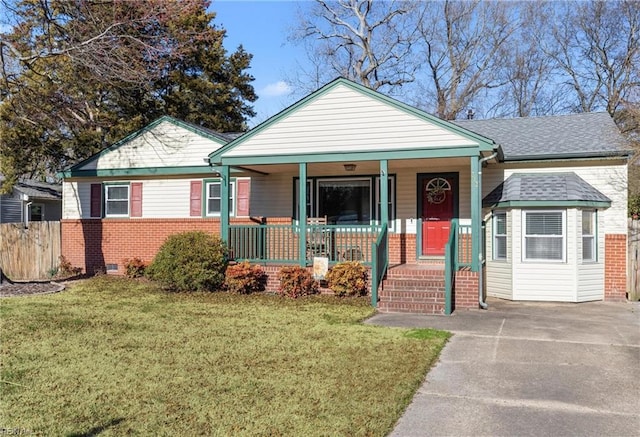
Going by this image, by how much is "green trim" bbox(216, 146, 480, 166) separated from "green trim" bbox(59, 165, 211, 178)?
279 centimetres

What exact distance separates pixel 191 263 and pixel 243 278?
124 cm

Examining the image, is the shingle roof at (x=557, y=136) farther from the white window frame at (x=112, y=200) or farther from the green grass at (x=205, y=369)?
the white window frame at (x=112, y=200)

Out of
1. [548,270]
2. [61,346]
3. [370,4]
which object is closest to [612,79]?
[370,4]

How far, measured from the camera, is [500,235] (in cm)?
1204

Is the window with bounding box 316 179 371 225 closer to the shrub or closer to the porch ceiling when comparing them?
the porch ceiling

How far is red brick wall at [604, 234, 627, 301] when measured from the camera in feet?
38.3

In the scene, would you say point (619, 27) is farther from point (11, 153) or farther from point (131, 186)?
point (11, 153)

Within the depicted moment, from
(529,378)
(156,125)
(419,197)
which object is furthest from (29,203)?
(529,378)

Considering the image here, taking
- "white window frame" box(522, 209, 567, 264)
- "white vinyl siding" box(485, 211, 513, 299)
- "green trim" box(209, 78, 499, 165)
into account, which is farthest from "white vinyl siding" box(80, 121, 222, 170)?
"white window frame" box(522, 209, 567, 264)

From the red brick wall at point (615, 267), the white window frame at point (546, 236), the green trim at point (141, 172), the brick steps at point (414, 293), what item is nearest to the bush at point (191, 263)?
the green trim at point (141, 172)

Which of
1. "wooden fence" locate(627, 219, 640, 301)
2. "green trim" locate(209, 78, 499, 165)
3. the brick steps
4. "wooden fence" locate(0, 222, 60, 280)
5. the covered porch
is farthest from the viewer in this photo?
"wooden fence" locate(0, 222, 60, 280)

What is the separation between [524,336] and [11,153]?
20745 mm

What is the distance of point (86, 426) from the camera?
4285 mm

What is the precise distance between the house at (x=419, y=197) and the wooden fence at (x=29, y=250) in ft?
11.2
